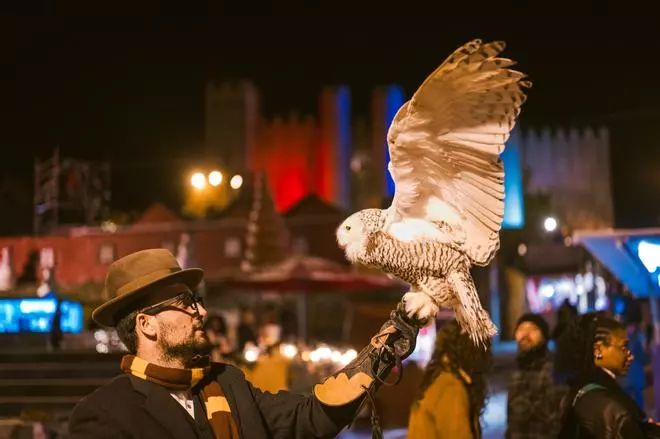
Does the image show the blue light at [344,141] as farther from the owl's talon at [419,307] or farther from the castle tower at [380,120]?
the owl's talon at [419,307]

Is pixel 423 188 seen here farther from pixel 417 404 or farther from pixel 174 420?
pixel 417 404

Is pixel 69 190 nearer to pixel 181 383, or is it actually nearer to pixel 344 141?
pixel 344 141

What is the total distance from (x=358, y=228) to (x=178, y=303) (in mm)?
643

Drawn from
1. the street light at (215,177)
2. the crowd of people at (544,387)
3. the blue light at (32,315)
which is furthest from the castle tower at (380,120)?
the crowd of people at (544,387)

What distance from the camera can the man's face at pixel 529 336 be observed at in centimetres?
575

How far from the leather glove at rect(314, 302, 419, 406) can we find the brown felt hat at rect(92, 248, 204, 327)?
0.63 meters

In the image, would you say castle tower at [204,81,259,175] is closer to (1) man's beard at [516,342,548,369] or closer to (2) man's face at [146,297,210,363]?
(1) man's beard at [516,342,548,369]

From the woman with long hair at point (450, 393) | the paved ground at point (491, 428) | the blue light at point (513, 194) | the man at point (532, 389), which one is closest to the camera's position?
the woman with long hair at point (450, 393)

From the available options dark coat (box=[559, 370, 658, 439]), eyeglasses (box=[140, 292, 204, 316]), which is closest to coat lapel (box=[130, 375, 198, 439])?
eyeglasses (box=[140, 292, 204, 316])

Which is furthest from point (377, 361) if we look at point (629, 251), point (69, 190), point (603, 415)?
point (69, 190)

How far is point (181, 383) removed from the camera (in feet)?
9.11

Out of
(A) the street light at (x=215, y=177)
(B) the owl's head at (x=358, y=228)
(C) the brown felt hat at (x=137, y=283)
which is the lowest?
(C) the brown felt hat at (x=137, y=283)

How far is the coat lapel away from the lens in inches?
105

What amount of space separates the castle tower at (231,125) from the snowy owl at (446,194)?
4163 cm
